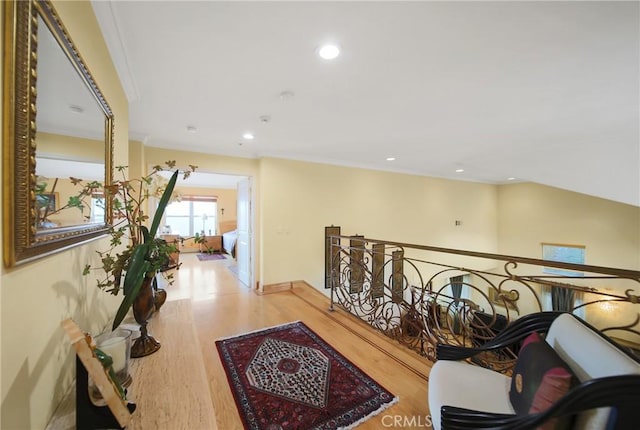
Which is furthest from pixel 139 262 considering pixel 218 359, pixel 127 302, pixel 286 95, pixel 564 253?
pixel 564 253

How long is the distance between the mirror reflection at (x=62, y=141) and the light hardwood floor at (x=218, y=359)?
815 millimetres

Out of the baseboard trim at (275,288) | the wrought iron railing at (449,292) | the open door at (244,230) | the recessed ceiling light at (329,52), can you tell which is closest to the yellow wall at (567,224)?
the wrought iron railing at (449,292)

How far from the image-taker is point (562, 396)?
793mm

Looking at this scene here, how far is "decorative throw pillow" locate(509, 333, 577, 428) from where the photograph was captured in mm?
851

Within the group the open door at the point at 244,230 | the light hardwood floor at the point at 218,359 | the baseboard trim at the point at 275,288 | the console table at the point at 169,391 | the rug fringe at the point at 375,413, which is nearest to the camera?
the console table at the point at 169,391

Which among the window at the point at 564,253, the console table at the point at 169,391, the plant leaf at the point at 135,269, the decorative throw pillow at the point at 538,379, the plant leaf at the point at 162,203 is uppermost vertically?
the plant leaf at the point at 162,203

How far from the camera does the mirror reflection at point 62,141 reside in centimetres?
78

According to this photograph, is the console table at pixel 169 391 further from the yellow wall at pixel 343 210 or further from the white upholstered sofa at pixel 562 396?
the yellow wall at pixel 343 210

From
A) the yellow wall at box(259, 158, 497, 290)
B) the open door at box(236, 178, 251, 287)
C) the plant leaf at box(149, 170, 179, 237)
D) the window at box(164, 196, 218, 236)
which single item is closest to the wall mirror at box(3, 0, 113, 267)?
the plant leaf at box(149, 170, 179, 237)

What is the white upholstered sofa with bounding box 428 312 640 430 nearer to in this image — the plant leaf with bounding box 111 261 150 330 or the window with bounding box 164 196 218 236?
the plant leaf with bounding box 111 261 150 330

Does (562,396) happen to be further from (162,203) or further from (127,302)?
(162,203)

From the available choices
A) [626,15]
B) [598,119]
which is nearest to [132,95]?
[626,15]

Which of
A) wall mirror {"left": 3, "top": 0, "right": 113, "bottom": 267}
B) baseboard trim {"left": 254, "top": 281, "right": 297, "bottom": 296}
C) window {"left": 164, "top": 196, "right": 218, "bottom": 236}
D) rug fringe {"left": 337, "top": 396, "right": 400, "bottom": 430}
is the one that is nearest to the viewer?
wall mirror {"left": 3, "top": 0, "right": 113, "bottom": 267}

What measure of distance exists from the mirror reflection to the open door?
318 cm
